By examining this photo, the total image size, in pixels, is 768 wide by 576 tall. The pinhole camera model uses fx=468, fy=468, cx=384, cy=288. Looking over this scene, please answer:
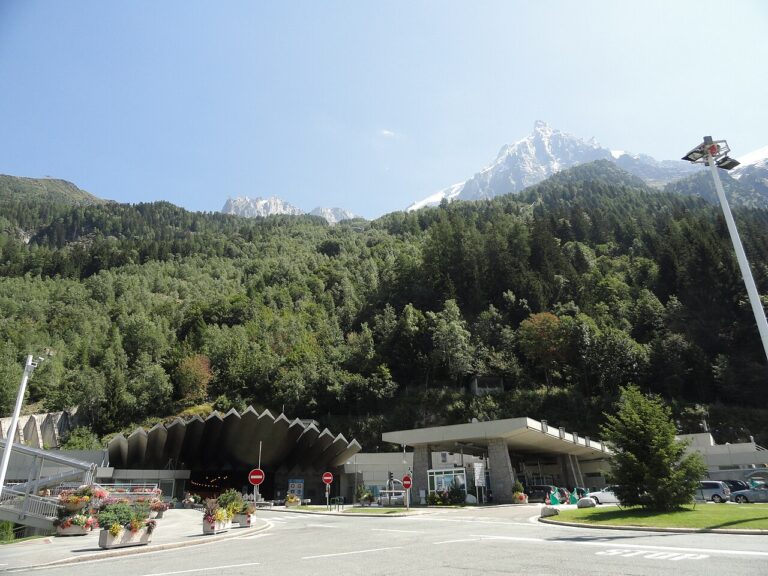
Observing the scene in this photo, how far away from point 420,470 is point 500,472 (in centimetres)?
622

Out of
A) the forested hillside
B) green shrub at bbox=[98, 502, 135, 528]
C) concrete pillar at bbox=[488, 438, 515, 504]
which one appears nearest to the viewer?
green shrub at bbox=[98, 502, 135, 528]

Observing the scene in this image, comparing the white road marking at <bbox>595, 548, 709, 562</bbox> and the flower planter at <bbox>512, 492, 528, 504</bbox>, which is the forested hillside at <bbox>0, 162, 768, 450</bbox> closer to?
the flower planter at <bbox>512, 492, 528, 504</bbox>

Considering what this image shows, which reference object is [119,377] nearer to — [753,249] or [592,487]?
[592,487]

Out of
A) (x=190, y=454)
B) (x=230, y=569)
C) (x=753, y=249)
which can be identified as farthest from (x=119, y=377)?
(x=753, y=249)

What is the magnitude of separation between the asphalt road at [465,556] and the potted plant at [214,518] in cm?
327

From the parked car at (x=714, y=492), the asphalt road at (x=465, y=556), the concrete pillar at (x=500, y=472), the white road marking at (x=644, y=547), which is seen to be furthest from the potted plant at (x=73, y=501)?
the parked car at (x=714, y=492)

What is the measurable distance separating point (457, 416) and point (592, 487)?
51.1 feet

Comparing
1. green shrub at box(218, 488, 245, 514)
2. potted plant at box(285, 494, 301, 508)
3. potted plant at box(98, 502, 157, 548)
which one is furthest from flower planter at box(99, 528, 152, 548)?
potted plant at box(285, 494, 301, 508)

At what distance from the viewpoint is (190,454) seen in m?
44.0

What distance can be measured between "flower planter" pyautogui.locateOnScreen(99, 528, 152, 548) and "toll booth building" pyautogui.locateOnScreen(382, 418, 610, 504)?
22.0 meters

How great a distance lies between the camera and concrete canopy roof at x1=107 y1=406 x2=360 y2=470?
130 ft

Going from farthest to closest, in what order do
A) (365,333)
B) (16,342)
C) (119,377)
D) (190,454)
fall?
(16,342) → (365,333) → (119,377) → (190,454)

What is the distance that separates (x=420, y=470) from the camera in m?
35.9

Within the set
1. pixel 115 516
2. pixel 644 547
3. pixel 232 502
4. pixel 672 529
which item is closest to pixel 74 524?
pixel 232 502
